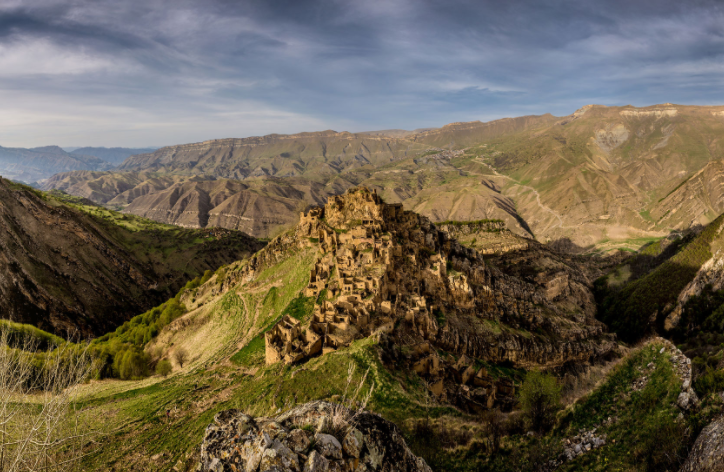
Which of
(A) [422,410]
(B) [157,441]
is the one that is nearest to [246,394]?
(B) [157,441]

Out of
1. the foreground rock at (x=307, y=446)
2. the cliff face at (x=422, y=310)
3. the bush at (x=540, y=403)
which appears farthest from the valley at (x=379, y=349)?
the cliff face at (x=422, y=310)

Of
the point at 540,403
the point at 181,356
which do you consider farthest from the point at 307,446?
the point at 181,356

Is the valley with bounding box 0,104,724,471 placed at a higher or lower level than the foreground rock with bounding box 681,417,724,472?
lower

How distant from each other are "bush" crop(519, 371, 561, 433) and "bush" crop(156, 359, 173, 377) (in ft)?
178

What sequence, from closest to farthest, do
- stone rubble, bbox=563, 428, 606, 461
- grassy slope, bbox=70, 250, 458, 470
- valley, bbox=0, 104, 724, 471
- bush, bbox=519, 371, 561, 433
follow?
valley, bbox=0, 104, 724, 471, stone rubble, bbox=563, 428, 606, 461, bush, bbox=519, 371, 561, 433, grassy slope, bbox=70, 250, 458, 470

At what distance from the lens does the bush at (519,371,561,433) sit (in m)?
24.2

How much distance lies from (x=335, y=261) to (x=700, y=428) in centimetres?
4734

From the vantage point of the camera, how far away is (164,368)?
56969 mm

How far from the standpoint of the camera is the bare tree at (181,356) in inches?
2280

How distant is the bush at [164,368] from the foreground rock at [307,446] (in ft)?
177

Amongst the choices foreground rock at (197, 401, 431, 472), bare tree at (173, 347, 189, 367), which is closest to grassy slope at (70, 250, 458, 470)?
bare tree at (173, 347, 189, 367)

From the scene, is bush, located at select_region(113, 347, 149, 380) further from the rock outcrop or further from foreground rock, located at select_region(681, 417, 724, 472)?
the rock outcrop

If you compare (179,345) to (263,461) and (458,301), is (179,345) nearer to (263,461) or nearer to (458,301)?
(458,301)

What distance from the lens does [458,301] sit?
63312mm
